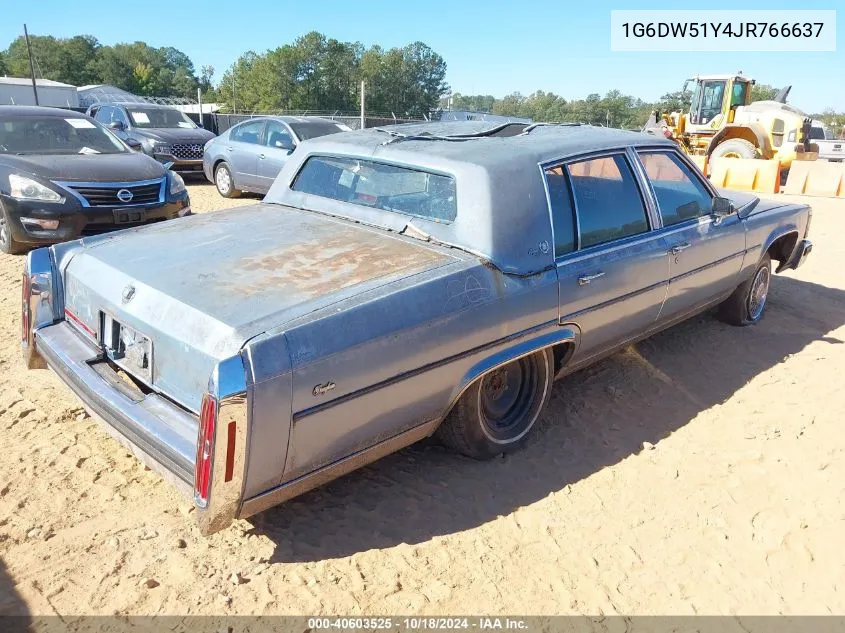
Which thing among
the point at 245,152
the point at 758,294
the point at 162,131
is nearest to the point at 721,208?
the point at 758,294

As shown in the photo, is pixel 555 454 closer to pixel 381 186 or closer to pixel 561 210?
pixel 561 210

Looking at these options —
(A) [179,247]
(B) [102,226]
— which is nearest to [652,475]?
(A) [179,247]

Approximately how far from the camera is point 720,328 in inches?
213

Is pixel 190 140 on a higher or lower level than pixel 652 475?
higher

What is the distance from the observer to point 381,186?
359cm

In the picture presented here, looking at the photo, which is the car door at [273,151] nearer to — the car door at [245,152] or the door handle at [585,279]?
the car door at [245,152]

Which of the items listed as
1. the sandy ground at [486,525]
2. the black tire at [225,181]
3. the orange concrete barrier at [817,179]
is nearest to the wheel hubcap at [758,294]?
the sandy ground at [486,525]

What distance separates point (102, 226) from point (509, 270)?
4.96m

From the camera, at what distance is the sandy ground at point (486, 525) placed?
2486mm

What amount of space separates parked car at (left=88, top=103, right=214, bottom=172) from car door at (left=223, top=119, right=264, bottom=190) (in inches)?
65.7

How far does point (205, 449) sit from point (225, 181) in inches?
387

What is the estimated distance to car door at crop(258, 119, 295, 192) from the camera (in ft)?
33.0

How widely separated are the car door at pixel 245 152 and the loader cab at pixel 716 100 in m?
12.5

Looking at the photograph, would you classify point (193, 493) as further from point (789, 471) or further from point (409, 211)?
point (789, 471)
